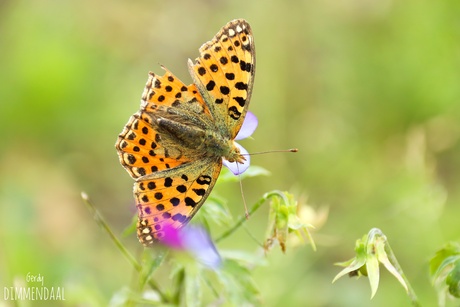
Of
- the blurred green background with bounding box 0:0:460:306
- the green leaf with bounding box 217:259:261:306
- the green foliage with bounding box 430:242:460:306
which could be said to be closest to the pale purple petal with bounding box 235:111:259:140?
the green leaf with bounding box 217:259:261:306

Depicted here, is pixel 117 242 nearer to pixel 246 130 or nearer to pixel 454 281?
pixel 246 130

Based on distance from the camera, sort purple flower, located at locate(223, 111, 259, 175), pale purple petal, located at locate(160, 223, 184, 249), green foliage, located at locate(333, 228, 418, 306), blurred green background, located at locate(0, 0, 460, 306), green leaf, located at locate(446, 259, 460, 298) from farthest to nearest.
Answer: blurred green background, located at locate(0, 0, 460, 306) → purple flower, located at locate(223, 111, 259, 175) → pale purple petal, located at locate(160, 223, 184, 249) → green leaf, located at locate(446, 259, 460, 298) → green foliage, located at locate(333, 228, 418, 306)

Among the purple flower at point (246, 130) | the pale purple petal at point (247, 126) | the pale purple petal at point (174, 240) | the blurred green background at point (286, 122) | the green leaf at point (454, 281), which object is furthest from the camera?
the blurred green background at point (286, 122)

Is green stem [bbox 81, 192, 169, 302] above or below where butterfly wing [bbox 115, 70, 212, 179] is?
below

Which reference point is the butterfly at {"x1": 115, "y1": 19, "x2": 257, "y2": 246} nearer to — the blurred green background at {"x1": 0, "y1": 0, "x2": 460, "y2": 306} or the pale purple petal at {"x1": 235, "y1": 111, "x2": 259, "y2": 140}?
the pale purple petal at {"x1": 235, "y1": 111, "x2": 259, "y2": 140}

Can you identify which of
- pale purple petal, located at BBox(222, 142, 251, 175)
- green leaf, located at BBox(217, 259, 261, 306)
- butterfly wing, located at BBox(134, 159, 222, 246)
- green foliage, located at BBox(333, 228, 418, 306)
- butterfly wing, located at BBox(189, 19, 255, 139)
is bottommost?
green leaf, located at BBox(217, 259, 261, 306)

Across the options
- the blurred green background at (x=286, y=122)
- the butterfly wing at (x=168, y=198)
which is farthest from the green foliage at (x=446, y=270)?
the blurred green background at (x=286, y=122)

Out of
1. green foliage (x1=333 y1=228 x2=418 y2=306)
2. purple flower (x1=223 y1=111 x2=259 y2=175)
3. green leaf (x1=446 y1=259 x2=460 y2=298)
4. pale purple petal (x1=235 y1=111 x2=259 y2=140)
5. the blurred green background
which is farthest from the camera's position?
the blurred green background

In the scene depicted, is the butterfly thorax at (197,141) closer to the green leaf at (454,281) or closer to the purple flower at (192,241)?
the purple flower at (192,241)

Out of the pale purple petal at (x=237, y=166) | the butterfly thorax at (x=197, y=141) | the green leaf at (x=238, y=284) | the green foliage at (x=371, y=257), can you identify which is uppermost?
the butterfly thorax at (x=197, y=141)
